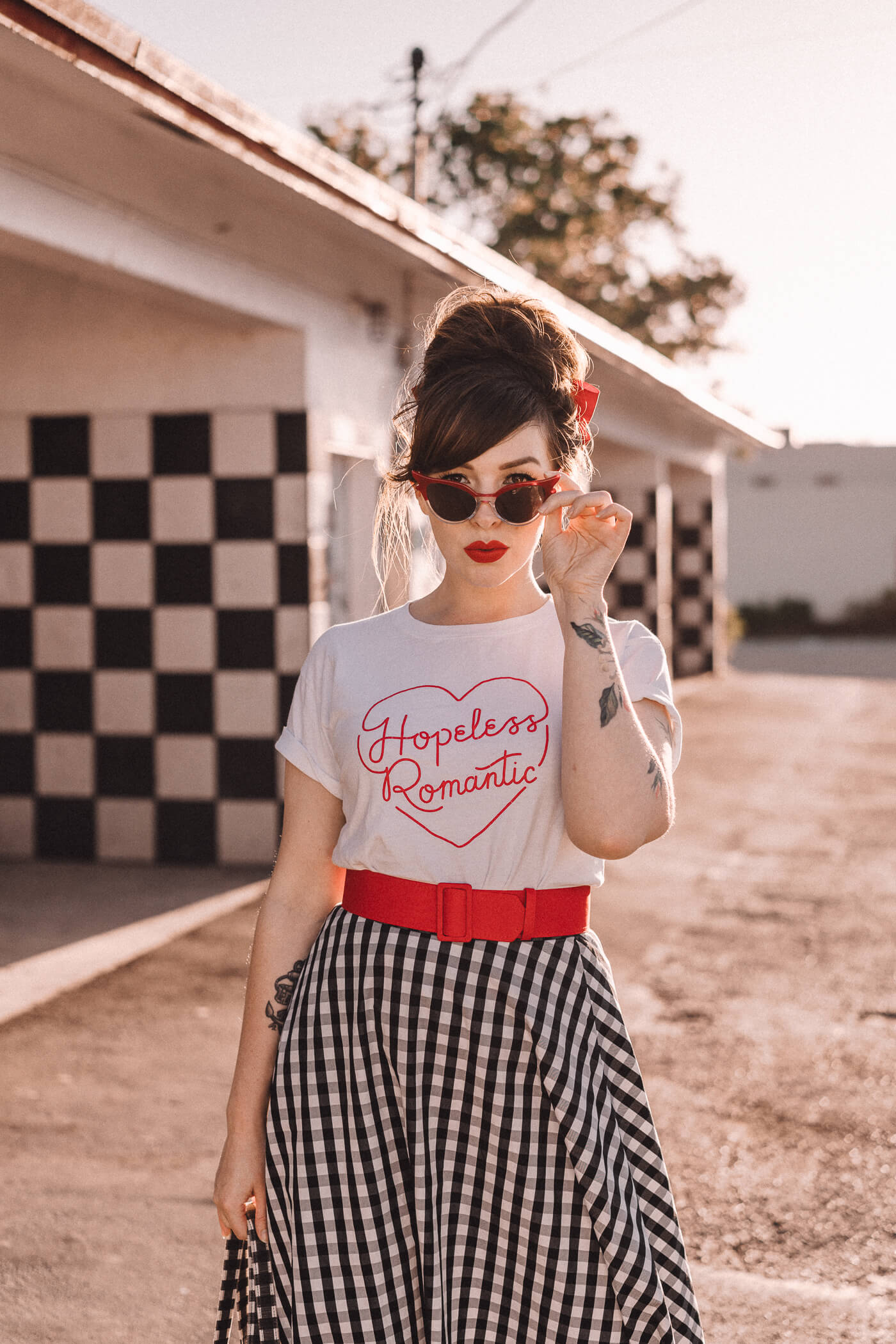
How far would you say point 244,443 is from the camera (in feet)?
18.4

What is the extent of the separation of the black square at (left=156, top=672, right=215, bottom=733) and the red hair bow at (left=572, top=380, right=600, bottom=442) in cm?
431

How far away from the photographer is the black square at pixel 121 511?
18.8ft

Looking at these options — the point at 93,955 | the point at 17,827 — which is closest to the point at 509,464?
the point at 93,955

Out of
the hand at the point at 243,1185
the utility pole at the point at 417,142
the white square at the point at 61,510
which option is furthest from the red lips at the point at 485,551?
the utility pole at the point at 417,142

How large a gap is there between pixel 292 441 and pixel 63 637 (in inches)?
52.7

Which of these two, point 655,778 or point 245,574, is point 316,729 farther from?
point 245,574

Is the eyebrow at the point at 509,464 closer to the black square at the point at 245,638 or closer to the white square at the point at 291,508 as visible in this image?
the white square at the point at 291,508

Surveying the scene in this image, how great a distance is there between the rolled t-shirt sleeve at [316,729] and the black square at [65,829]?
14.6ft

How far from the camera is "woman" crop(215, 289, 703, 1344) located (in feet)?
4.64

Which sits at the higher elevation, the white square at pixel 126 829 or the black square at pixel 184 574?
the black square at pixel 184 574

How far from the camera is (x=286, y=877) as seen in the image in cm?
159

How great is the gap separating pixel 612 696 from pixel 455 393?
14.8 inches

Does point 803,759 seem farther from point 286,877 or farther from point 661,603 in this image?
point 286,877

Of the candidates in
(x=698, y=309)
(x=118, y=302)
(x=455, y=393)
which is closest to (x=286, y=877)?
(x=455, y=393)
